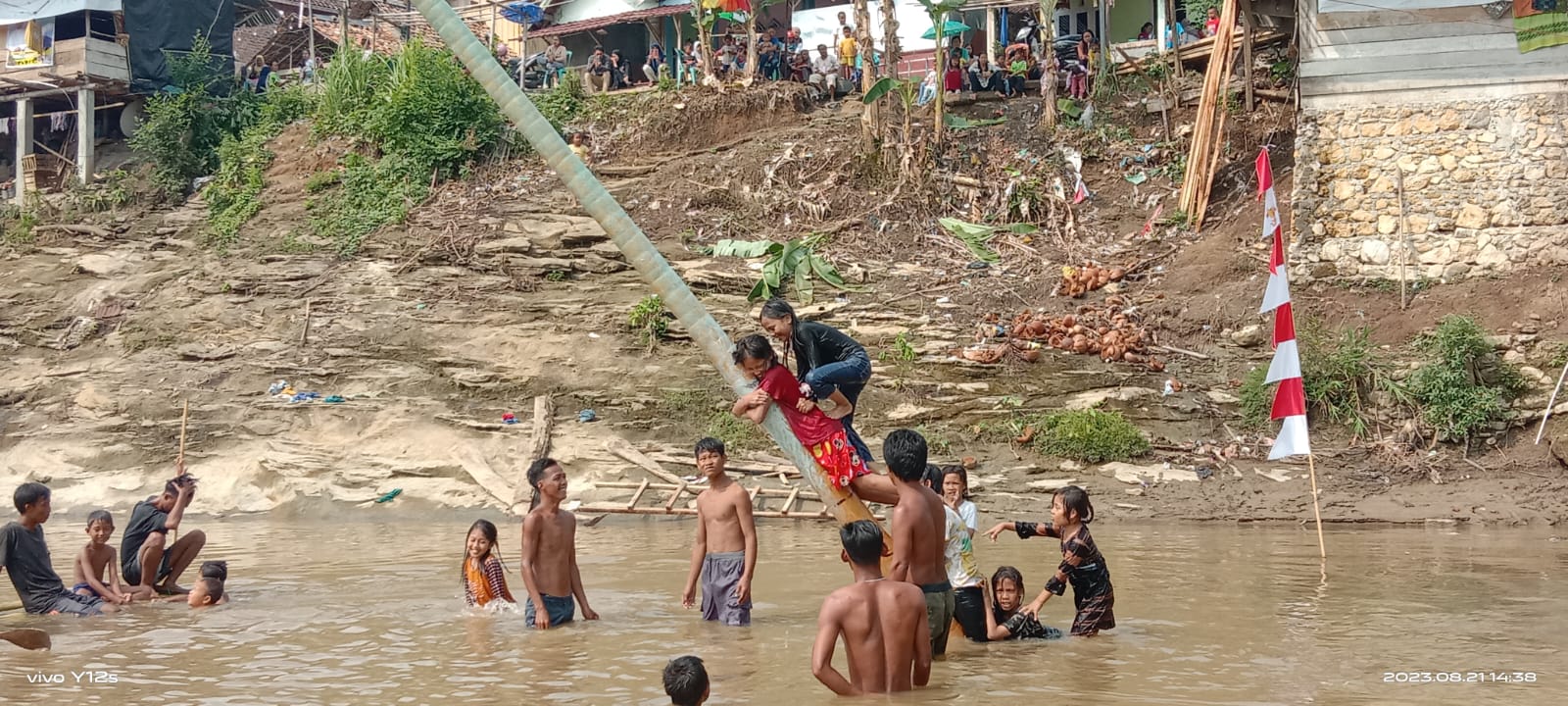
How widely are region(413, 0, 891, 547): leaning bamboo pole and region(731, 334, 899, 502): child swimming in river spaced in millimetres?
67

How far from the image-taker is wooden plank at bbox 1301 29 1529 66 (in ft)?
58.0

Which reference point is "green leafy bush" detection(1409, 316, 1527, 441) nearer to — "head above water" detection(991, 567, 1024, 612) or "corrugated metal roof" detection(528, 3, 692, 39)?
"head above water" detection(991, 567, 1024, 612)

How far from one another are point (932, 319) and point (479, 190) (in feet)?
29.3

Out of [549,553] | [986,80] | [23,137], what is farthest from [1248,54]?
[23,137]

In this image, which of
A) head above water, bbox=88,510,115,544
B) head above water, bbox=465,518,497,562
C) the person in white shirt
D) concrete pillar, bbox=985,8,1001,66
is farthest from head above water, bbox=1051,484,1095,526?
concrete pillar, bbox=985,8,1001,66

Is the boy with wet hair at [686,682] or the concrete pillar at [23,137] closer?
the boy with wet hair at [686,682]

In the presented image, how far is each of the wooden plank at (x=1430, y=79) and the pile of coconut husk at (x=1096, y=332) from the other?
389cm

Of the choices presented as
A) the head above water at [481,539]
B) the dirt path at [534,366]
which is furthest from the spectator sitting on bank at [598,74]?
the head above water at [481,539]

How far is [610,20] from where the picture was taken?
94.8ft

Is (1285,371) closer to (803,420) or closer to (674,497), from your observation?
(674,497)

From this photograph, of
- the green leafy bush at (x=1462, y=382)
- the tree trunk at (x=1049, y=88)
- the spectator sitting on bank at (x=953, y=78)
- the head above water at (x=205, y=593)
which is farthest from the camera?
the spectator sitting on bank at (x=953, y=78)

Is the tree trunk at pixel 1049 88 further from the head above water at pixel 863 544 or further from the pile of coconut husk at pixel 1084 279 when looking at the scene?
the head above water at pixel 863 544

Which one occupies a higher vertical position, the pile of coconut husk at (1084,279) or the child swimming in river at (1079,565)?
the pile of coconut husk at (1084,279)

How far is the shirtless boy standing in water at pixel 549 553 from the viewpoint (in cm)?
886
